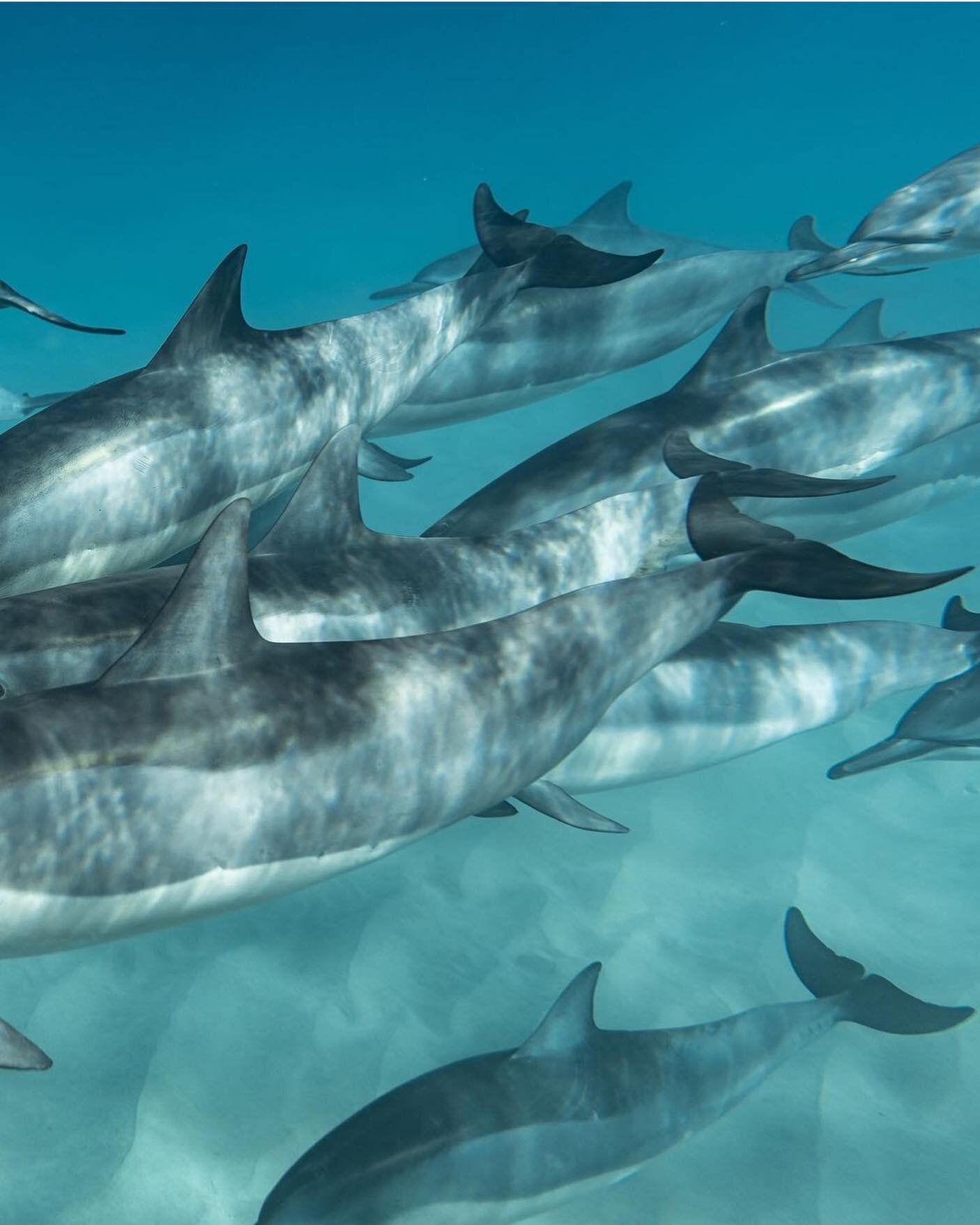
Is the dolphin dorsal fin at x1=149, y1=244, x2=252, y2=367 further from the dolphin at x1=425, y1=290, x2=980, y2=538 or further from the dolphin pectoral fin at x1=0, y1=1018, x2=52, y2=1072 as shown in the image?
the dolphin pectoral fin at x1=0, y1=1018, x2=52, y2=1072

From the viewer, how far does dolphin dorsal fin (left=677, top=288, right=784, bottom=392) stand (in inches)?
265

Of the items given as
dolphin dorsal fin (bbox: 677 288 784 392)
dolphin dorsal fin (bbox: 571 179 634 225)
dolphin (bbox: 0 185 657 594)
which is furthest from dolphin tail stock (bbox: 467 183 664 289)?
dolphin dorsal fin (bbox: 571 179 634 225)

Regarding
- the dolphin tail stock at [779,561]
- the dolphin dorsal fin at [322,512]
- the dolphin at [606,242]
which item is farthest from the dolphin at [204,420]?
the dolphin at [606,242]

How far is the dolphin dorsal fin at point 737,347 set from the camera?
6738 millimetres

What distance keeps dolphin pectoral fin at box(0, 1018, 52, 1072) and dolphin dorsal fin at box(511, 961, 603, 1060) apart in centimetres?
201

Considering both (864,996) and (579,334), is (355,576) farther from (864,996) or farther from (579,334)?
(579,334)

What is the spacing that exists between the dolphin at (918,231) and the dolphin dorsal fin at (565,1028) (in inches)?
185

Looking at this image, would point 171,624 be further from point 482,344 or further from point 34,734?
point 482,344

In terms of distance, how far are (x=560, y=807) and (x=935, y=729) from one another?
2.44m

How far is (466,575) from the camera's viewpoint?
4.79m

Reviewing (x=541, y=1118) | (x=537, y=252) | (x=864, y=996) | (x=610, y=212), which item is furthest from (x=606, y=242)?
(x=541, y=1118)

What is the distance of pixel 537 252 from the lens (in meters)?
6.91

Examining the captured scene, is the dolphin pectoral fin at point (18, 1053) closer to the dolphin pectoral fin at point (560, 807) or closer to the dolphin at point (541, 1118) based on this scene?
the dolphin at point (541, 1118)

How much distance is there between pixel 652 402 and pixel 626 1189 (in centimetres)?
443
